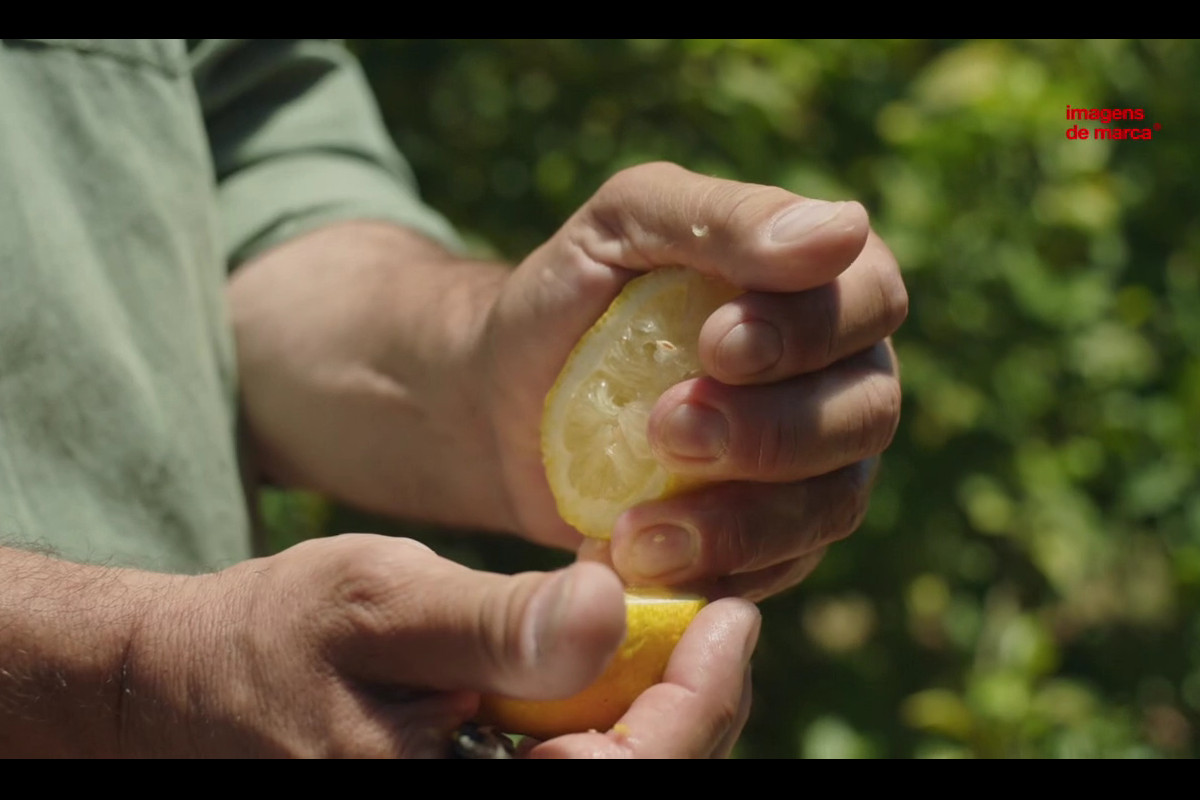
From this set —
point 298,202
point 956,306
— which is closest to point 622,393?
point 298,202

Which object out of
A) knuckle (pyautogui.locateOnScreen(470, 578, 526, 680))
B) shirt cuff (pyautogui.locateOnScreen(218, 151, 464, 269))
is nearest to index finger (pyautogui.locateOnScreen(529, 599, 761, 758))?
knuckle (pyautogui.locateOnScreen(470, 578, 526, 680))

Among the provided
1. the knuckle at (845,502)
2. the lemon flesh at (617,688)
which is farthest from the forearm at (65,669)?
the knuckle at (845,502)

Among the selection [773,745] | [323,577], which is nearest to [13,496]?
[323,577]

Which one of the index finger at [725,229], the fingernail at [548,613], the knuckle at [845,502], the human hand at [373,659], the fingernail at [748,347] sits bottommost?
the knuckle at [845,502]

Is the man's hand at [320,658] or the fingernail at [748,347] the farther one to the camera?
the fingernail at [748,347]

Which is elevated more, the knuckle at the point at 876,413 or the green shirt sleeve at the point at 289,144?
the green shirt sleeve at the point at 289,144

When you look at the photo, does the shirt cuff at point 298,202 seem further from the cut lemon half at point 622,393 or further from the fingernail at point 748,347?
the fingernail at point 748,347

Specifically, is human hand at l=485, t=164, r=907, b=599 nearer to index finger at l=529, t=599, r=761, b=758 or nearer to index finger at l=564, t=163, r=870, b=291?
index finger at l=564, t=163, r=870, b=291
